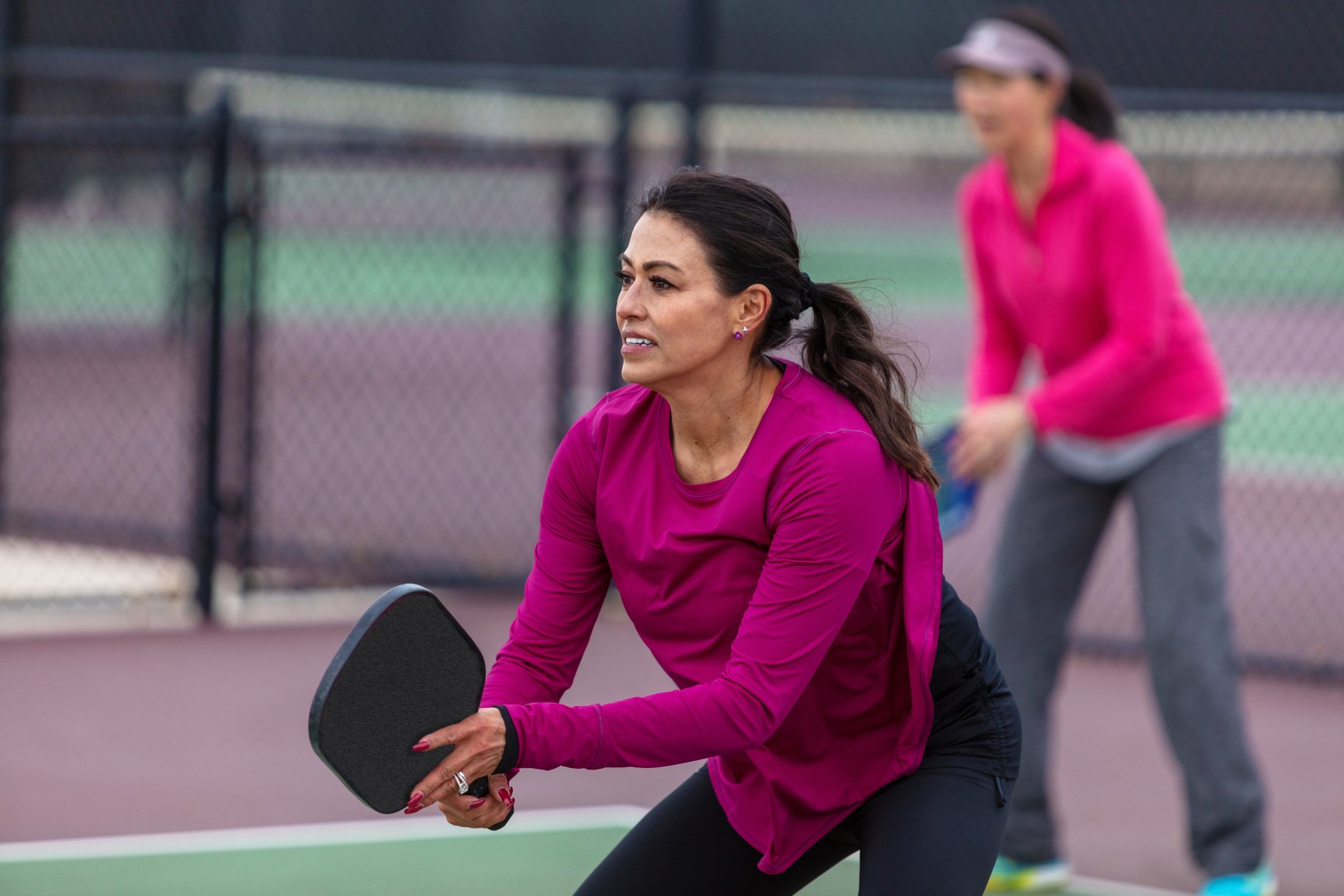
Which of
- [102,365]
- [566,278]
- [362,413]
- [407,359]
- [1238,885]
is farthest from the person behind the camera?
[407,359]

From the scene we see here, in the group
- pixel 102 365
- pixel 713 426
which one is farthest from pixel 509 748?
pixel 102 365

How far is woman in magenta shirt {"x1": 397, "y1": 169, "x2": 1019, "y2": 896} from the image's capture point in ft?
9.44

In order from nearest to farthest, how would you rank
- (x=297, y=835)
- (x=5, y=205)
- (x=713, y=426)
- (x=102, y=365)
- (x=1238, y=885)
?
(x=713, y=426) → (x=1238, y=885) → (x=297, y=835) → (x=5, y=205) → (x=102, y=365)

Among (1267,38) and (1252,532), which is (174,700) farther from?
(1252,532)

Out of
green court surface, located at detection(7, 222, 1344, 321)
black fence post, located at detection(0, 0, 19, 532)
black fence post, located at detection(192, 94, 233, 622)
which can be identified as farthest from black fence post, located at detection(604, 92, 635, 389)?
green court surface, located at detection(7, 222, 1344, 321)

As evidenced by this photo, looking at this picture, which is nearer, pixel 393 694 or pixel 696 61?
pixel 393 694

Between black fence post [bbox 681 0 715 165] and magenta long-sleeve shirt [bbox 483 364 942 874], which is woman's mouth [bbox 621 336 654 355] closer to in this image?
magenta long-sleeve shirt [bbox 483 364 942 874]

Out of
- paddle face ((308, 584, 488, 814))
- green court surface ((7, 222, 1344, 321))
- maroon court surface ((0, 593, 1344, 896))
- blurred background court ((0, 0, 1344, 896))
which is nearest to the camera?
paddle face ((308, 584, 488, 814))

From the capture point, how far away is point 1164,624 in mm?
4918

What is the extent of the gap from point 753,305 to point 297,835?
9.48 feet

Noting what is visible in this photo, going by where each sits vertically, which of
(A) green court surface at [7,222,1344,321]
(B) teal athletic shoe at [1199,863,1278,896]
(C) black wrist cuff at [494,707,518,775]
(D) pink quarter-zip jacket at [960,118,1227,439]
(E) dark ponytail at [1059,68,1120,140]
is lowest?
(A) green court surface at [7,222,1344,321]

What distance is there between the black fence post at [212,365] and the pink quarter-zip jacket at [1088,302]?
368 cm

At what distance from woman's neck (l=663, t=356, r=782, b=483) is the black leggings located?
1.94 feet

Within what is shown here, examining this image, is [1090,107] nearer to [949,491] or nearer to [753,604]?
[949,491]
